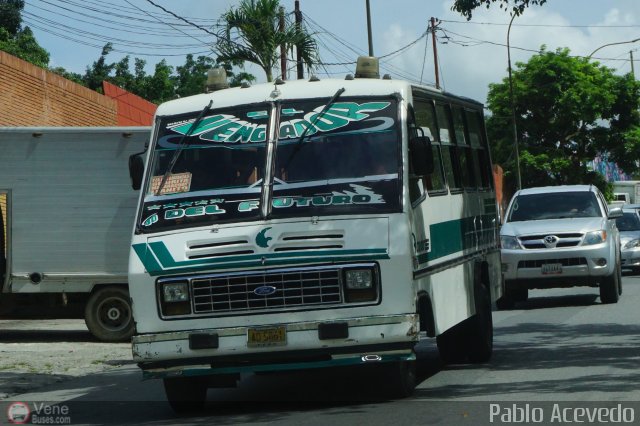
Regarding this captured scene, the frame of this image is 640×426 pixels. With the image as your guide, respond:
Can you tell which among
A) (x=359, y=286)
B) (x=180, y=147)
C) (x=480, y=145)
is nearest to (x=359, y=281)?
(x=359, y=286)

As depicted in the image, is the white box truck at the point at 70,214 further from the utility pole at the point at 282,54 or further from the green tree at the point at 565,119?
the green tree at the point at 565,119

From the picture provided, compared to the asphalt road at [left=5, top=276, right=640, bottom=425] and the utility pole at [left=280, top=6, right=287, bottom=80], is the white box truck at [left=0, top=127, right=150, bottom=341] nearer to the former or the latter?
the asphalt road at [left=5, top=276, right=640, bottom=425]

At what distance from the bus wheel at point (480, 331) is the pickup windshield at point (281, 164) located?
3138mm

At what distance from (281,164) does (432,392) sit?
238 cm

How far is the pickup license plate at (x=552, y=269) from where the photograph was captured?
20031mm

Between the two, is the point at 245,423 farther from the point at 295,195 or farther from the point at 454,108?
the point at 454,108

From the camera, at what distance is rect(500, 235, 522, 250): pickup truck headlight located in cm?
2031

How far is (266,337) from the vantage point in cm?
952

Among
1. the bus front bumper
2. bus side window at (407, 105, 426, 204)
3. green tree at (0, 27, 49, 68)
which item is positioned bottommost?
the bus front bumper

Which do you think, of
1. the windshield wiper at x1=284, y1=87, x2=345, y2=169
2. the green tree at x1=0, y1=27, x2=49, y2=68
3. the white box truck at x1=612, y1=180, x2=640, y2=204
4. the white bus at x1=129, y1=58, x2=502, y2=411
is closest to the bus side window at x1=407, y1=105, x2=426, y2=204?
the white bus at x1=129, y1=58, x2=502, y2=411

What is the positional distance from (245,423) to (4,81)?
1579 cm

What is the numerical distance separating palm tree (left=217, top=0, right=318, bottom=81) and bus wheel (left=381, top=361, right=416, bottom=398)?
14.2m

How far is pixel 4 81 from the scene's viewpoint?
23656 mm

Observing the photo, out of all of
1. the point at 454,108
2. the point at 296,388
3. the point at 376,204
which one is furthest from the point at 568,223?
the point at 376,204
